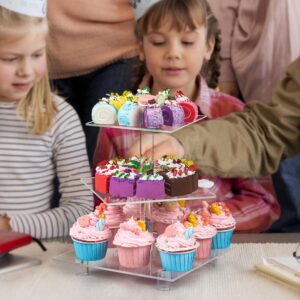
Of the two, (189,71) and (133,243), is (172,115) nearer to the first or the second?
(133,243)

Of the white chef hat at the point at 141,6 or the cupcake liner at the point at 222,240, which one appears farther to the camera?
the white chef hat at the point at 141,6

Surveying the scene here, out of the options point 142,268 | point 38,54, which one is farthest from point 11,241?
point 38,54

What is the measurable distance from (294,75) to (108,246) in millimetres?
693

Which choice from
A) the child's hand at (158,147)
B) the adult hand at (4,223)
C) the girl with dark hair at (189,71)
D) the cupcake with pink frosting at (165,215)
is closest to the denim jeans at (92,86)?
the girl with dark hair at (189,71)

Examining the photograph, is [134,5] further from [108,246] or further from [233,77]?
[108,246]

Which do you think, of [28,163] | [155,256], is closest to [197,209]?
[155,256]

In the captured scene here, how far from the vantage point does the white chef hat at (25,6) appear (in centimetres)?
195

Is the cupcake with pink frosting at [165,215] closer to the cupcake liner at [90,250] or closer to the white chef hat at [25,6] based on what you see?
the cupcake liner at [90,250]

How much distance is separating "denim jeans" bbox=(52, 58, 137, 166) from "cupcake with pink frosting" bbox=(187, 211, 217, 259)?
1.08 m

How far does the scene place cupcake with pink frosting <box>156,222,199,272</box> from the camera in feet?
4.34

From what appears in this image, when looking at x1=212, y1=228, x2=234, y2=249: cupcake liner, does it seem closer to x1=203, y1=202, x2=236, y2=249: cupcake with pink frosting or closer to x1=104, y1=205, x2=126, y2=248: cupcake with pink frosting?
x1=203, y1=202, x2=236, y2=249: cupcake with pink frosting

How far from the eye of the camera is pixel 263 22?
8.58 ft

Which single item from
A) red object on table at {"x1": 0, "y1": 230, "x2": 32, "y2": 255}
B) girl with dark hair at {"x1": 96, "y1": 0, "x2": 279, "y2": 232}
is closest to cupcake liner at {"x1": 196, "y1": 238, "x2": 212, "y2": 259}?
red object on table at {"x1": 0, "y1": 230, "x2": 32, "y2": 255}

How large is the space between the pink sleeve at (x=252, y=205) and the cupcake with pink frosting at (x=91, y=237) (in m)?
0.85
